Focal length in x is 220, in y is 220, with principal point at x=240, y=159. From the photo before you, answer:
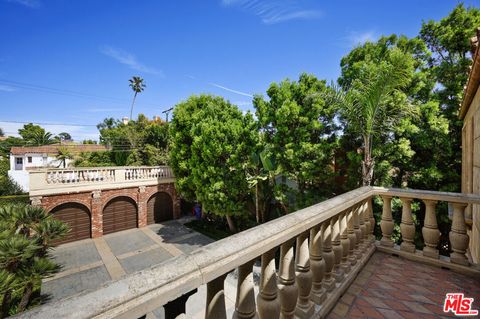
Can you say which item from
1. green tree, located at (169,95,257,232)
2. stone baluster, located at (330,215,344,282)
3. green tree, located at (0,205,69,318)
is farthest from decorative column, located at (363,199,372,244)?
green tree, located at (169,95,257,232)

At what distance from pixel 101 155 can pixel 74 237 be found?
11804 mm

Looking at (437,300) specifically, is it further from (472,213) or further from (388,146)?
(388,146)

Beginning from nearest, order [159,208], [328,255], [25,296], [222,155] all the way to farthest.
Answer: [328,255] < [25,296] < [222,155] < [159,208]

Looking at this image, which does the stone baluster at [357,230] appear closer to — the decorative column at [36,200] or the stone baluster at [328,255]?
the stone baluster at [328,255]

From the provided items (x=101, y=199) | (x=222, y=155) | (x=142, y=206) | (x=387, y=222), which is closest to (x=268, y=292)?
(x=387, y=222)

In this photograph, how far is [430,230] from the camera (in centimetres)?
294

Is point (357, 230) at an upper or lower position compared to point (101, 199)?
upper

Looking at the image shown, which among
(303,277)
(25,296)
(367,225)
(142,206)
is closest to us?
(303,277)

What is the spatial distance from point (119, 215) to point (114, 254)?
3.78m

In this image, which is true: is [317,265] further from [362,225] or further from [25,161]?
[25,161]

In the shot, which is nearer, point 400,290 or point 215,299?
point 215,299

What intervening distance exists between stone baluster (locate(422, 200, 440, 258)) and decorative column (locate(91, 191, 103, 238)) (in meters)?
16.0

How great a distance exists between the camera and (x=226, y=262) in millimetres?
1113

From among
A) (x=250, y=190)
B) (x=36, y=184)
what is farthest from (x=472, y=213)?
(x=36, y=184)
